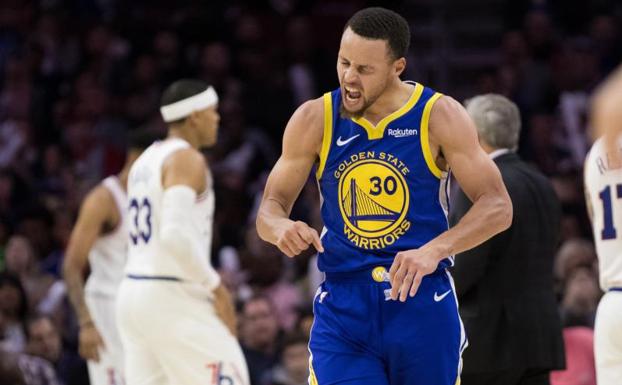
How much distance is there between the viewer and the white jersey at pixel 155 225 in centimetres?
671

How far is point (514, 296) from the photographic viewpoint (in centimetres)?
607

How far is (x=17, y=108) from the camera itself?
13312 millimetres

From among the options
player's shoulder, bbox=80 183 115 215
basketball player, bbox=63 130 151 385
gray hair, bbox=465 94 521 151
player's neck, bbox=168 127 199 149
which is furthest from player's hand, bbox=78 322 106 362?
gray hair, bbox=465 94 521 151

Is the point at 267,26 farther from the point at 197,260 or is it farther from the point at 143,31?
the point at 197,260

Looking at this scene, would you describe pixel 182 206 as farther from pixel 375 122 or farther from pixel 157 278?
pixel 375 122

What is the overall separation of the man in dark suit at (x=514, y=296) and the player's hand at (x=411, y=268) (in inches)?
66.9

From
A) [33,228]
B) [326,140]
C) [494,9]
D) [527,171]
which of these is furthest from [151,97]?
[326,140]

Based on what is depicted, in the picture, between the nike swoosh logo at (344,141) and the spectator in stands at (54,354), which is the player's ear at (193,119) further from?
the spectator in stands at (54,354)

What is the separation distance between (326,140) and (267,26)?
381 inches

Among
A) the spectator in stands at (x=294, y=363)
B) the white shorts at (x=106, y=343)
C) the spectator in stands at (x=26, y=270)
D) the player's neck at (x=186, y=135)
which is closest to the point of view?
the player's neck at (x=186, y=135)

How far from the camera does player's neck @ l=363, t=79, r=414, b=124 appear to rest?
4.59 metres

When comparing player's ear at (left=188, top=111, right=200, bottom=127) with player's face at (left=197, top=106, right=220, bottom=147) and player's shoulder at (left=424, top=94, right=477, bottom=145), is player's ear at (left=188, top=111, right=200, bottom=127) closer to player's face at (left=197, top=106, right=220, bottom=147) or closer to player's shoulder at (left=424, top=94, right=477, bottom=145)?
player's face at (left=197, top=106, right=220, bottom=147)

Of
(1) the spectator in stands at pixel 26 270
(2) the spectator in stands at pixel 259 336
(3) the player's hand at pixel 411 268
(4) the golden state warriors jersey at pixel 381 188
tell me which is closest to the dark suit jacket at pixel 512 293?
(4) the golden state warriors jersey at pixel 381 188

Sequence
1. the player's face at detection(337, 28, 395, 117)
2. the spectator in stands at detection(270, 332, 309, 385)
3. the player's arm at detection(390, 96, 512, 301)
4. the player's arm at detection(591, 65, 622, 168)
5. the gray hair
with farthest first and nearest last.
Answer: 1. the spectator in stands at detection(270, 332, 309, 385)
2. the gray hair
3. the player's face at detection(337, 28, 395, 117)
4. the player's arm at detection(390, 96, 512, 301)
5. the player's arm at detection(591, 65, 622, 168)
